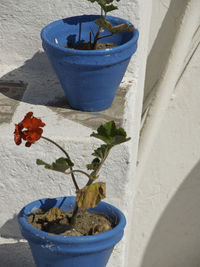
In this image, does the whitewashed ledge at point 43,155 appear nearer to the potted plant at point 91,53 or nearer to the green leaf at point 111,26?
the potted plant at point 91,53

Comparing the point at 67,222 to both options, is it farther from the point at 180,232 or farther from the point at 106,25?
the point at 180,232

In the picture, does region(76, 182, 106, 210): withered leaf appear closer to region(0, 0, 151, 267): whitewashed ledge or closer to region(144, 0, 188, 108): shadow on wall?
region(0, 0, 151, 267): whitewashed ledge

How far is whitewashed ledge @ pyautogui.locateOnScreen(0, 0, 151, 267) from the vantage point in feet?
5.65

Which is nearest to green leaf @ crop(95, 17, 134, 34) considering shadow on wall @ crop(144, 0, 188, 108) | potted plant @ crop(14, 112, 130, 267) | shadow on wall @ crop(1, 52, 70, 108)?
shadow on wall @ crop(1, 52, 70, 108)

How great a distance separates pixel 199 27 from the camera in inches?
105

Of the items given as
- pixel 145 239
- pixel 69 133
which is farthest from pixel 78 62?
pixel 145 239

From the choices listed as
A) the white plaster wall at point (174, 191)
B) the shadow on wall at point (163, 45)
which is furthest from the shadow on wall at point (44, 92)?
the white plaster wall at point (174, 191)

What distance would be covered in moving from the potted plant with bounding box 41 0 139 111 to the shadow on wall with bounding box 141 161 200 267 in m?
1.34

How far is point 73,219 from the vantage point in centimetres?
152

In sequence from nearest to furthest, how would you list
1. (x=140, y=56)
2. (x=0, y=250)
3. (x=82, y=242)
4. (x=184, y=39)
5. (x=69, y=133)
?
(x=82, y=242) → (x=69, y=133) → (x=0, y=250) → (x=140, y=56) → (x=184, y=39)

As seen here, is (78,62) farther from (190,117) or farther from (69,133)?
(190,117)

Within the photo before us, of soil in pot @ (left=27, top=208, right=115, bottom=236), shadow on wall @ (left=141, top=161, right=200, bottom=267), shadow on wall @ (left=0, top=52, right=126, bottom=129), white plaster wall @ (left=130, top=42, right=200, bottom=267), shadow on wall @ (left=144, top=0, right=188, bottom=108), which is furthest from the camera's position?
shadow on wall @ (left=141, top=161, right=200, bottom=267)

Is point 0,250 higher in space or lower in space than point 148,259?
higher

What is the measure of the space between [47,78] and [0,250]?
63 cm
